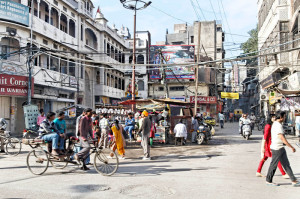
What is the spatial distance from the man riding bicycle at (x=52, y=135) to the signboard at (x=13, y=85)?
12907 millimetres

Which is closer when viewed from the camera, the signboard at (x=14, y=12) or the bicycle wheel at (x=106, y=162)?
the bicycle wheel at (x=106, y=162)

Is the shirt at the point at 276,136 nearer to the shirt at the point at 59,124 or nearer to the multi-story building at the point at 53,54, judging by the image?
the shirt at the point at 59,124

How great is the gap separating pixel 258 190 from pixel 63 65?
2383 cm

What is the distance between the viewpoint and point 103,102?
33438mm

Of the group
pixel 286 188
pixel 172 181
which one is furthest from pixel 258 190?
pixel 172 181

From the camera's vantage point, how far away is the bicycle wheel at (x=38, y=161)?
747 cm

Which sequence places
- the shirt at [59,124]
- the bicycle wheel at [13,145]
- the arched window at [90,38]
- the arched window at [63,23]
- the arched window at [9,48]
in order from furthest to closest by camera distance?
the arched window at [90,38], the arched window at [63,23], the arched window at [9,48], the bicycle wheel at [13,145], the shirt at [59,124]

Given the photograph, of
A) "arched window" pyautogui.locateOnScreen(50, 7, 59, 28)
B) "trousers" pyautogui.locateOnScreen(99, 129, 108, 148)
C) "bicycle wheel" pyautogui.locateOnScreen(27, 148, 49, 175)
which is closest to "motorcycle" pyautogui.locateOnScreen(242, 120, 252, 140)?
"trousers" pyautogui.locateOnScreen(99, 129, 108, 148)

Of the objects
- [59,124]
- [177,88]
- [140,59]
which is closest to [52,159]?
[59,124]

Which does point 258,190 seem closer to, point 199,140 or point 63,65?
point 199,140

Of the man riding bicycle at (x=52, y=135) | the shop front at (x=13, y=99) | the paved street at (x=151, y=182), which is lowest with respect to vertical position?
the paved street at (x=151, y=182)

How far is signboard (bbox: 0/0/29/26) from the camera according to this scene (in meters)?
19.1

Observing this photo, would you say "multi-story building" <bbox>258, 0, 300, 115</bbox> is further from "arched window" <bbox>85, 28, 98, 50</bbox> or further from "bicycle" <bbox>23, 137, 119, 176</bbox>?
Result: "arched window" <bbox>85, 28, 98, 50</bbox>

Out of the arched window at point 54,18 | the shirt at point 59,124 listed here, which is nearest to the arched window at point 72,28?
the arched window at point 54,18
